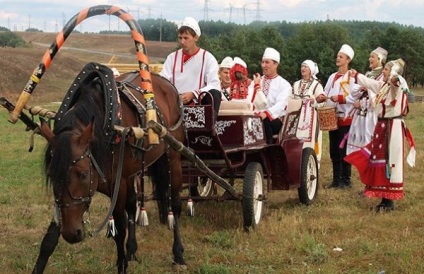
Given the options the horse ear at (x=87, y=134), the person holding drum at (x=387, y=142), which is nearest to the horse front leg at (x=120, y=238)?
the horse ear at (x=87, y=134)

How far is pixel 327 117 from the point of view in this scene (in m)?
9.23

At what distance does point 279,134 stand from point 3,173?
5353 mm

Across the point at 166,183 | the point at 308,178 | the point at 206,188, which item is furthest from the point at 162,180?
the point at 308,178

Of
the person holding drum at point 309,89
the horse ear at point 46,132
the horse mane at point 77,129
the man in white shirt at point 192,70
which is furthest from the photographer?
the person holding drum at point 309,89

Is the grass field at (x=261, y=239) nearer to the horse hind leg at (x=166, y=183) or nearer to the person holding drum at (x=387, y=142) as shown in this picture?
the person holding drum at (x=387, y=142)

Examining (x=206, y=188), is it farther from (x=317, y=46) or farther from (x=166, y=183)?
(x=317, y=46)

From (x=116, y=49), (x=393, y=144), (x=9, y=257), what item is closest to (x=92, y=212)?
(x=9, y=257)

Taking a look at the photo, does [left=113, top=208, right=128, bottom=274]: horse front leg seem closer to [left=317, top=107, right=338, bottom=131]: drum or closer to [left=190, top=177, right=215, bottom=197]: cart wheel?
[left=190, top=177, right=215, bottom=197]: cart wheel

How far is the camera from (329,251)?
581 centimetres

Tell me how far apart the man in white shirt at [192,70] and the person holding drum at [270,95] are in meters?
1.06

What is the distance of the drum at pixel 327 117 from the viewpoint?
9.21m

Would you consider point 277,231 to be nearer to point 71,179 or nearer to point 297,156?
point 297,156

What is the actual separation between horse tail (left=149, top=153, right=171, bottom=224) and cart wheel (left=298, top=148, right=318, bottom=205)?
242 centimetres

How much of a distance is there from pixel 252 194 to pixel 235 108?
913 mm
